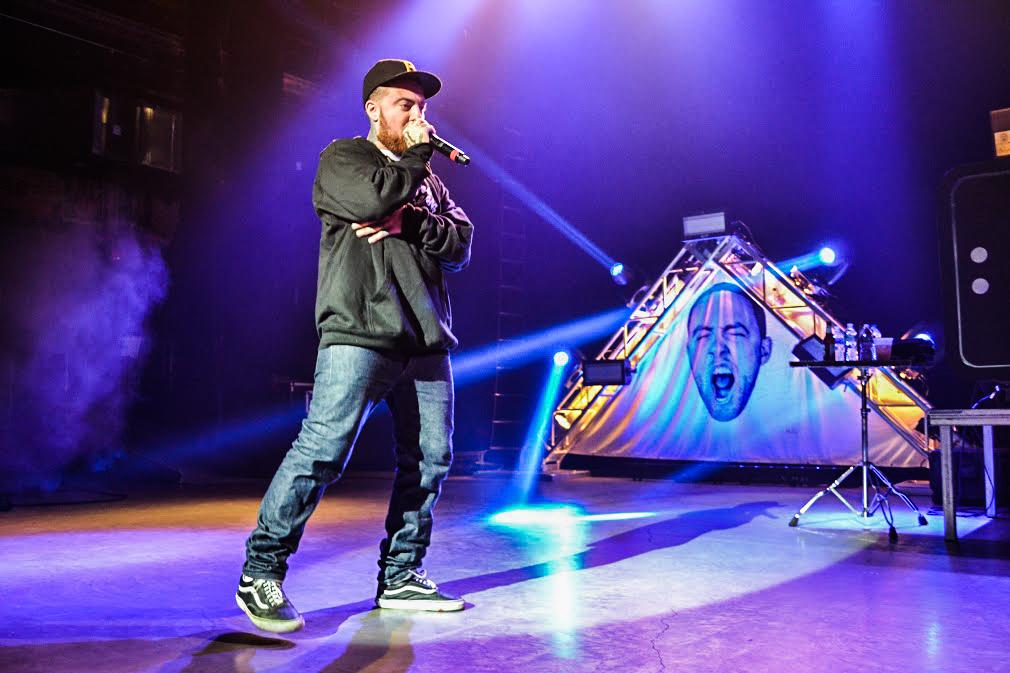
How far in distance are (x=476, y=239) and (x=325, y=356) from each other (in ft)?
24.4

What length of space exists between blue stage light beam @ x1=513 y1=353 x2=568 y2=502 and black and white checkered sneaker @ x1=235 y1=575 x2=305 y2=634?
5.94 m

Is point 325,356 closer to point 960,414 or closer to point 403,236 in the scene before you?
point 403,236

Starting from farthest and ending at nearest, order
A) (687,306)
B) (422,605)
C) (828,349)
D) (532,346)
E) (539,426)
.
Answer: (532,346) → (539,426) → (687,306) → (828,349) → (422,605)

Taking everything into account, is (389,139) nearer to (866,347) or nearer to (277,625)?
(277,625)

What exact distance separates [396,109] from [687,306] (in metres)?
7.13

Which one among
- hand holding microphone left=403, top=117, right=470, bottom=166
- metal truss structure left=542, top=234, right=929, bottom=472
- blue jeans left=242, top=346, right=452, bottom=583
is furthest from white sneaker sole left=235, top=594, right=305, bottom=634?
metal truss structure left=542, top=234, right=929, bottom=472

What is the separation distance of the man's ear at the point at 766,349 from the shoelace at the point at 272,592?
726 centimetres

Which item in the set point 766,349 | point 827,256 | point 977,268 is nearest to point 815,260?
point 827,256

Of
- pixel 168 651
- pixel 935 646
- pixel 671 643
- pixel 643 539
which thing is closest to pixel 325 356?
pixel 168 651

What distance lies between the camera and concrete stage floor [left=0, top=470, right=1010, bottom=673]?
1.82m

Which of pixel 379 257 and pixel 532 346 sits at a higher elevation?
pixel 532 346

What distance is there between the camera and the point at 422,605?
229 cm

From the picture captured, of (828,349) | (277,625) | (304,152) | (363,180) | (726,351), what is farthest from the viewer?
(726,351)

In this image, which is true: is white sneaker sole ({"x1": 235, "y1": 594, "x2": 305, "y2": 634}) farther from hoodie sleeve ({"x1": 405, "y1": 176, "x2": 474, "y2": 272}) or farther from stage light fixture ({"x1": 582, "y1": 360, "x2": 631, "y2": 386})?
stage light fixture ({"x1": 582, "y1": 360, "x2": 631, "y2": 386})
